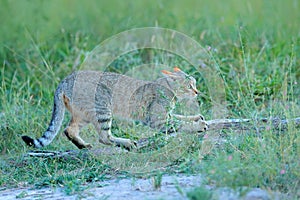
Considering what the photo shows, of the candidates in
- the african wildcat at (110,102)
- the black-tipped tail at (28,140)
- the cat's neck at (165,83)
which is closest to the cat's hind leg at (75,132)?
the african wildcat at (110,102)

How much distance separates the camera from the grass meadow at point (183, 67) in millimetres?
4582

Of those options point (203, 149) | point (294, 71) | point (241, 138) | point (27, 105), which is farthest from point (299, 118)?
point (27, 105)

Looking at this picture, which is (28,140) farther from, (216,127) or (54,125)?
(216,127)

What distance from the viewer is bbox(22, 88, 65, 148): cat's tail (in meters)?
5.70

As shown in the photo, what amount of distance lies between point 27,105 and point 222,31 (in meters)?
3.23

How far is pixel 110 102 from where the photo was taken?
6055 millimetres

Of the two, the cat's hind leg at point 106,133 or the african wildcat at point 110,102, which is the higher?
the african wildcat at point 110,102

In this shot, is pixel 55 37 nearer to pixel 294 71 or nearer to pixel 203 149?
pixel 294 71

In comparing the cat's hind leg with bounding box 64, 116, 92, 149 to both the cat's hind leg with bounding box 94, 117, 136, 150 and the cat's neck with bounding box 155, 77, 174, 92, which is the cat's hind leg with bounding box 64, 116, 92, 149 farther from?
the cat's neck with bounding box 155, 77, 174, 92

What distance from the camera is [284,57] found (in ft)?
25.2

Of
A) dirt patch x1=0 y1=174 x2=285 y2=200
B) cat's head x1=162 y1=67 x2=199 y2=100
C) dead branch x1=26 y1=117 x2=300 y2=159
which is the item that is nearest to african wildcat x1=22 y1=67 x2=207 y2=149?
cat's head x1=162 y1=67 x2=199 y2=100

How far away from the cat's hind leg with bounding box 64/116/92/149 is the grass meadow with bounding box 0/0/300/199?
19cm

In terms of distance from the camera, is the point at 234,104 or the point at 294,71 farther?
the point at 294,71

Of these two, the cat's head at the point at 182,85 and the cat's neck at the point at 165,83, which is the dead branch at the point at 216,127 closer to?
the cat's head at the point at 182,85
